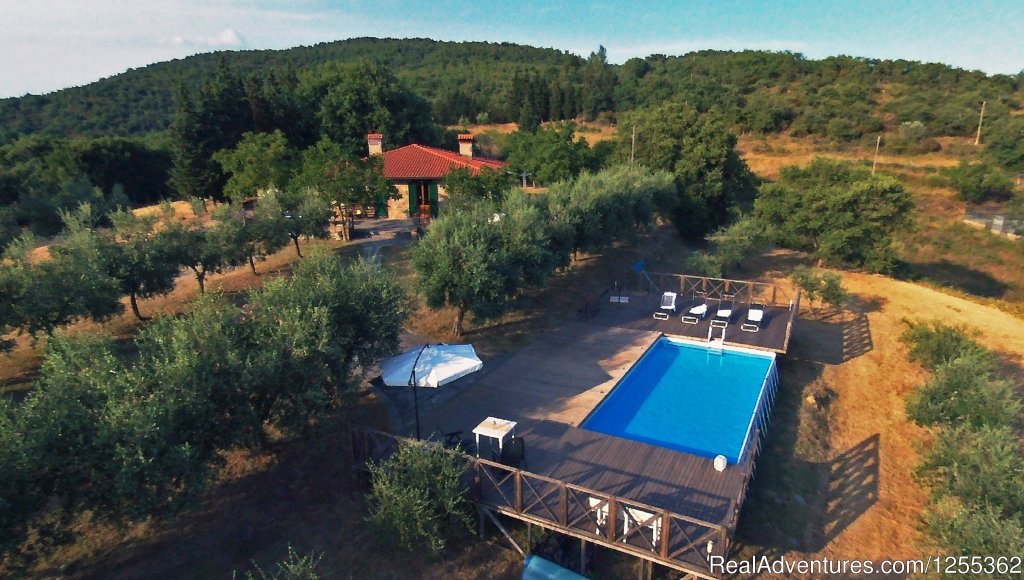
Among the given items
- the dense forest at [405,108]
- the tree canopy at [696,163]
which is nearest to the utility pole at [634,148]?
the dense forest at [405,108]

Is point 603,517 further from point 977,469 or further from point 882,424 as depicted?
point 882,424

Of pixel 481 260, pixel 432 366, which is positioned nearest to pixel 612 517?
pixel 432 366

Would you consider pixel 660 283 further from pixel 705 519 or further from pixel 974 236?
pixel 974 236

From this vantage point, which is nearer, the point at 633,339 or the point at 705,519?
the point at 705,519

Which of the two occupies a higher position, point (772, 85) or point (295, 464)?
point (772, 85)

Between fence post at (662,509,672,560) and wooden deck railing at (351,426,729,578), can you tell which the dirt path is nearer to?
wooden deck railing at (351,426,729,578)

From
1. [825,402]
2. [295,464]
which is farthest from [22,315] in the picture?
[825,402]

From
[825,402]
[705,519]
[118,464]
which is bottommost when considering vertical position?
[825,402]

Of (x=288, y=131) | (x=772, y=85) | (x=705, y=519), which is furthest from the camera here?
(x=772, y=85)
